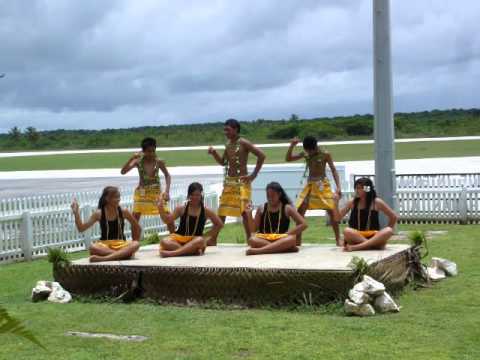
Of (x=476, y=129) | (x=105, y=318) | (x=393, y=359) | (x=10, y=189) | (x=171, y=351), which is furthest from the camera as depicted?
(x=476, y=129)

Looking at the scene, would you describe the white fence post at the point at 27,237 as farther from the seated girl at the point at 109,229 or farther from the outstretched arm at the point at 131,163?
the seated girl at the point at 109,229

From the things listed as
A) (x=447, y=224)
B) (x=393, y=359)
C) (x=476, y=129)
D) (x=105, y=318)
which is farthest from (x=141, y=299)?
(x=476, y=129)

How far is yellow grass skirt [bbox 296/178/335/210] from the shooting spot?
1092 centimetres

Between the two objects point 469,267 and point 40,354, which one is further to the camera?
point 469,267

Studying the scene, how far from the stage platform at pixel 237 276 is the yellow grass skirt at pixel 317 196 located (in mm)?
1298

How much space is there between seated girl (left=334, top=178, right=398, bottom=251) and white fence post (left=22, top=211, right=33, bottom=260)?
5.66 meters

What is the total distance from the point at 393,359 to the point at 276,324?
159 centimetres

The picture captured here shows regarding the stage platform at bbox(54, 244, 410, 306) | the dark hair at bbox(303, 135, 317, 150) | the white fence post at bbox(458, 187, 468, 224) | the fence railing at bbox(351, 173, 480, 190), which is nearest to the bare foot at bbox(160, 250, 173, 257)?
the stage platform at bbox(54, 244, 410, 306)

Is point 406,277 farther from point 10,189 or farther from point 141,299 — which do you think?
point 10,189

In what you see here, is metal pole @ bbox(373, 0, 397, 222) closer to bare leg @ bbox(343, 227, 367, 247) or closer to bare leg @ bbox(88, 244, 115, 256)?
bare leg @ bbox(343, 227, 367, 247)

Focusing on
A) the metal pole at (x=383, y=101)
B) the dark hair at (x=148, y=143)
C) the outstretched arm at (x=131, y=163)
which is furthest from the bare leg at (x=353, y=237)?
the metal pole at (x=383, y=101)

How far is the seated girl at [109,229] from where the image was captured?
9430mm

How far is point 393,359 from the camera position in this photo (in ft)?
A: 19.6

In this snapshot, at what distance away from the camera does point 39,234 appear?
43.5ft
